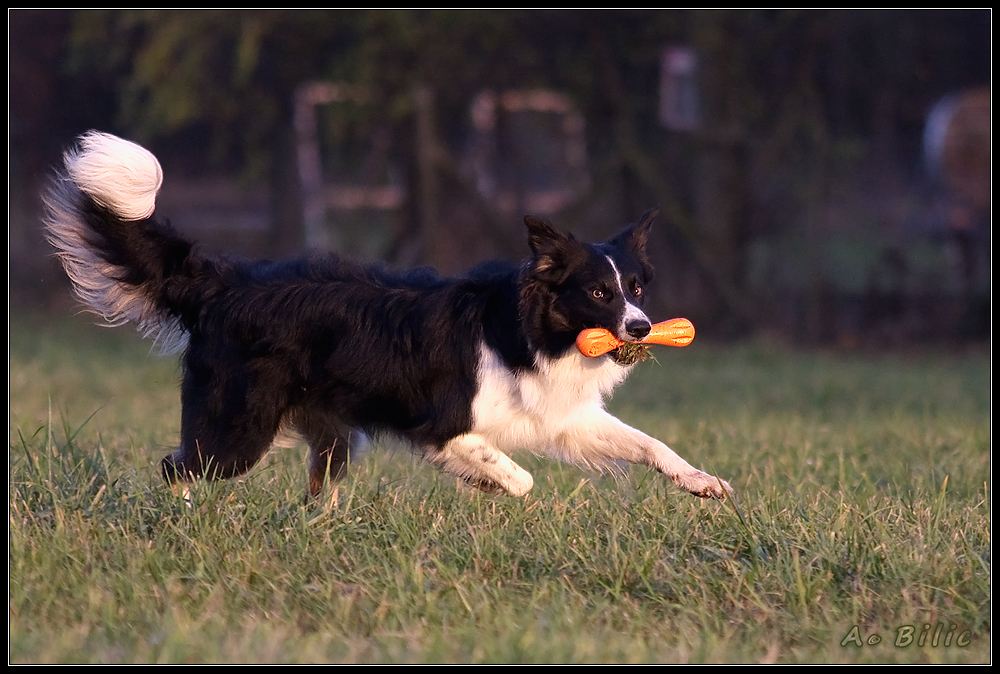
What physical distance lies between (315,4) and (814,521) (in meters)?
10.3

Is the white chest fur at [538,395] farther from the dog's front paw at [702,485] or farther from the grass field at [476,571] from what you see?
the dog's front paw at [702,485]

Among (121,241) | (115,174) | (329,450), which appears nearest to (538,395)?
(329,450)

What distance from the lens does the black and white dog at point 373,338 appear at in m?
4.89

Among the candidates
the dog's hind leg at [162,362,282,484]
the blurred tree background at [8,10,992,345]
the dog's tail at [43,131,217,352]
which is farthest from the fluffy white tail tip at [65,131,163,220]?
the blurred tree background at [8,10,992,345]

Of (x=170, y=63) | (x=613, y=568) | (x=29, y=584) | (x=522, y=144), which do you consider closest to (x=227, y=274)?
(x=29, y=584)

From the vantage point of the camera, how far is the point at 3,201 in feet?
25.1

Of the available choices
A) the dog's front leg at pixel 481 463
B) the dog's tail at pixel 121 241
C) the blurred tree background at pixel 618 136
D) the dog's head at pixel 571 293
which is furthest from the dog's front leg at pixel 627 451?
the blurred tree background at pixel 618 136

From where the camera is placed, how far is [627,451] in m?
5.04

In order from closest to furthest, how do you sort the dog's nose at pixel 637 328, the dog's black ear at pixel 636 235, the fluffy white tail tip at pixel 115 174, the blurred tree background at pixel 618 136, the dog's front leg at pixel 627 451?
the dog's nose at pixel 637 328, the dog's front leg at pixel 627 451, the fluffy white tail tip at pixel 115 174, the dog's black ear at pixel 636 235, the blurred tree background at pixel 618 136

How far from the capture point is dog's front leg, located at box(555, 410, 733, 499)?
486 centimetres

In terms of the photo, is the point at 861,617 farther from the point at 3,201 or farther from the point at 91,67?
the point at 91,67

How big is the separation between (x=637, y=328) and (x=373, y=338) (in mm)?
1161

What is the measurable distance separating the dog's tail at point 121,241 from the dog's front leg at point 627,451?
1.82 metres

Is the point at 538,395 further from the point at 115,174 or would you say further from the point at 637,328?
the point at 115,174
